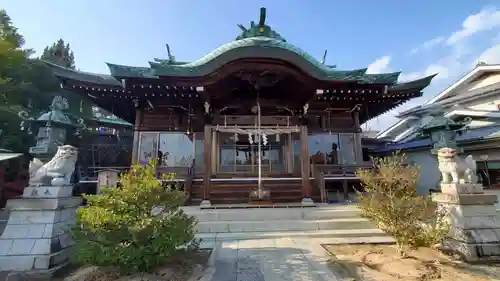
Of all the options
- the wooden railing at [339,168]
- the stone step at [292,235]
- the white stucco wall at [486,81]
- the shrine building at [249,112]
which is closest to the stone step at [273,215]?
the stone step at [292,235]

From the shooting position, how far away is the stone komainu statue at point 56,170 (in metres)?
4.35

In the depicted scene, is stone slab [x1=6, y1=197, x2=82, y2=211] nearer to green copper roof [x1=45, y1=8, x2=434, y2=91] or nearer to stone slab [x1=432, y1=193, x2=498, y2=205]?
green copper roof [x1=45, y1=8, x2=434, y2=91]

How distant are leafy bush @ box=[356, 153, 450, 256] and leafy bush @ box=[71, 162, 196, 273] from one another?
3370mm

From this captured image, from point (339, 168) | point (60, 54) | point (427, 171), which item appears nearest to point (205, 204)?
point (339, 168)

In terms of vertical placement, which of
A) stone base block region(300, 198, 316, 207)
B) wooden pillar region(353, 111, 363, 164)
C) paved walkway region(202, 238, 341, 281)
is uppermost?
wooden pillar region(353, 111, 363, 164)

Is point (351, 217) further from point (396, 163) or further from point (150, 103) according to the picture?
point (150, 103)

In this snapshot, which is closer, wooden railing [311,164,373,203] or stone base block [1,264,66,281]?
stone base block [1,264,66,281]

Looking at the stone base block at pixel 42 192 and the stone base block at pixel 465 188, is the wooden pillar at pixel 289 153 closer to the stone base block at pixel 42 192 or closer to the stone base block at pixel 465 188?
the stone base block at pixel 465 188

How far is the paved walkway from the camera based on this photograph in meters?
3.40

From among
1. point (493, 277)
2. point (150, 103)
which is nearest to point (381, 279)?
point (493, 277)

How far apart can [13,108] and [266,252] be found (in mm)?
12538

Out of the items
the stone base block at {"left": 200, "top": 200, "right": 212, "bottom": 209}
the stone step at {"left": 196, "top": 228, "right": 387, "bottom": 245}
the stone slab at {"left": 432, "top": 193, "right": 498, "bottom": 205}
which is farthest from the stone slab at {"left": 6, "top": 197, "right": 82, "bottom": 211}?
the stone slab at {"left": 432, "top": 193, "right": 498, "bottom": 205}

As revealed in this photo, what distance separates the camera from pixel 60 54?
20.4 meters

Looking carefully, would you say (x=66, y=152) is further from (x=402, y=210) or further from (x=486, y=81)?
(x=486, y=81)
